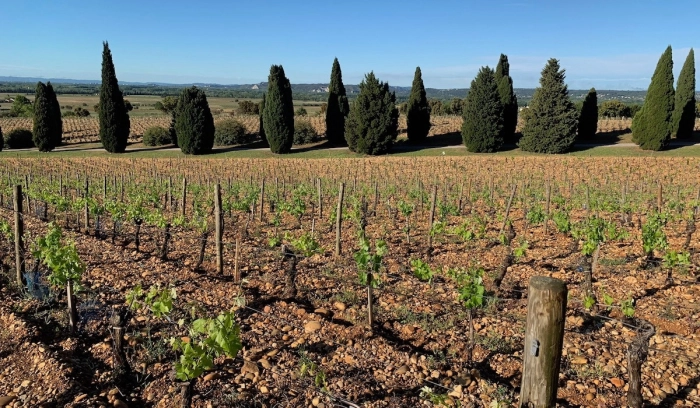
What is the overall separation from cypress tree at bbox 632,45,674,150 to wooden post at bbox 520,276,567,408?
35.0 meters

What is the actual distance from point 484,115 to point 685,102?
1529cm

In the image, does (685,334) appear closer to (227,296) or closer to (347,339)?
(347,339)

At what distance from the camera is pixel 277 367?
5227 millimetres

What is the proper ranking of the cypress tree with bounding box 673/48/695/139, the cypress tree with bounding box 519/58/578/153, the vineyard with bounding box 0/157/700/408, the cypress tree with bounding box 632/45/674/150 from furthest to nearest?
the cypress tree with bounding box 673/48/695/139 < the cypress tree with bounding box 519/58/578/153 < the cypress tree with bounding box 632/45/674/150 < the vineyard with bounding box 0/157/700/408

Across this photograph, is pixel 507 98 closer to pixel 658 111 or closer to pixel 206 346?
pixel 658 111

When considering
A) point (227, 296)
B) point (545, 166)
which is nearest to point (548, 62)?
point (545, 166)

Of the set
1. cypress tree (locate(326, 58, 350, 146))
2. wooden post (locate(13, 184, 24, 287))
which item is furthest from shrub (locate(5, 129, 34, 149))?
wooden post (locate(13, 184, 24, 287))

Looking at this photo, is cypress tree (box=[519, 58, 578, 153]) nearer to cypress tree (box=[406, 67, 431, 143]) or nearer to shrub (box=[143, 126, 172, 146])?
cypress tree (box=[406, 67, 431, 143])

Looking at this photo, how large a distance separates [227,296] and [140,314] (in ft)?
4.21

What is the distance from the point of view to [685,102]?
1399 inches

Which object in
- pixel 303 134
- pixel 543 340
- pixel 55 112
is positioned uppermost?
pixel 55 112

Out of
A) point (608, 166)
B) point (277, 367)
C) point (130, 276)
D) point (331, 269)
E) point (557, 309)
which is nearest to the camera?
point (557, 309)

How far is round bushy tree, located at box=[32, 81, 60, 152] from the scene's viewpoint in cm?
3722

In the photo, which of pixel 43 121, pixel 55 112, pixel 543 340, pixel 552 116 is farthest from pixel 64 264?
pixel 55 112
